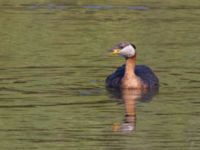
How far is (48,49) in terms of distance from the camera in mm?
21781

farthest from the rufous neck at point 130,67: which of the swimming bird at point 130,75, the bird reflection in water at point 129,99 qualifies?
the bird reflection in water at point 129,99

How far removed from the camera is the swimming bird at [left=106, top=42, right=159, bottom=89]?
60.5 feet

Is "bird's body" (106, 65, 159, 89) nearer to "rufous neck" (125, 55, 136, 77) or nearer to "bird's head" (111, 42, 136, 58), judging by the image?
"rufous neck" (125, 55, 136, 77)

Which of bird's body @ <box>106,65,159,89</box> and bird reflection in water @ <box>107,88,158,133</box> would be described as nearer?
bird reflection in water @ <box>107,88,158,133</box>

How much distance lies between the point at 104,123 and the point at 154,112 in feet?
3.65

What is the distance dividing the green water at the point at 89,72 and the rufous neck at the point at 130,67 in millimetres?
451

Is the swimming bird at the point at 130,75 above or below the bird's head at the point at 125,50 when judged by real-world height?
below

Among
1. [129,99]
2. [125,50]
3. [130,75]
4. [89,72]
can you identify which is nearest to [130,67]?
[130,75]

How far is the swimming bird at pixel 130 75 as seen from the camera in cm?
1845

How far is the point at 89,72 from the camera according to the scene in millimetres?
19156

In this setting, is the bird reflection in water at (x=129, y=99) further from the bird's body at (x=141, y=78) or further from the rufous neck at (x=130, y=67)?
the rufous neck at (x=130, y=67)

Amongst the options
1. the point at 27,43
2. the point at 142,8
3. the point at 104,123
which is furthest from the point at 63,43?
the point at 104,123

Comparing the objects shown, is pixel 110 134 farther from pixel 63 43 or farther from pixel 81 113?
pixel 63 43

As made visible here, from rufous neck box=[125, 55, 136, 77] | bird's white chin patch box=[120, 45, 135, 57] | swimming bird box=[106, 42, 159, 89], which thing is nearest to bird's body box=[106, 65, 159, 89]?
swimming bird box=[106, 42, 159, 89]
